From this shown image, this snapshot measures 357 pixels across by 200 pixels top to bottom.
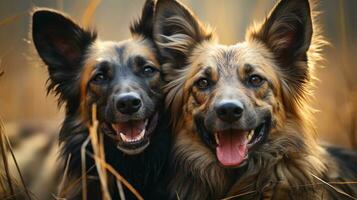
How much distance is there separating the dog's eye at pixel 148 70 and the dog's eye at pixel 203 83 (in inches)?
16.4

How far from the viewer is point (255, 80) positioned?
5.28 meters

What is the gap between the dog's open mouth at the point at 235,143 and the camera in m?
5.02

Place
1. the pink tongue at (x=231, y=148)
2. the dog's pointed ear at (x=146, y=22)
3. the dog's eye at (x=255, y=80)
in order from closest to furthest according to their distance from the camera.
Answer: the pink tongue at (x=231, y=148) → the dog's eye at (x=255, y=80) → the dog's pointed ear at (x=146, y=22)

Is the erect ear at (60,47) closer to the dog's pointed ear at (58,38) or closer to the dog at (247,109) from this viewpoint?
the dog's pointed ear at (58,38)

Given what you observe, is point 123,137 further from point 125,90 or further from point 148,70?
point 148,70

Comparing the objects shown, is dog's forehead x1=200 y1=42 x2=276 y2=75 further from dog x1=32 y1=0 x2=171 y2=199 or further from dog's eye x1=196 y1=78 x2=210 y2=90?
dog x1=32 y1=0 x2=171 y2=199

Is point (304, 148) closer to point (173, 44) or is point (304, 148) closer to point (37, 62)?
point (173, 44)

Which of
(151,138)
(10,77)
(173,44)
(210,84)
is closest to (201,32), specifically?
(173,44)

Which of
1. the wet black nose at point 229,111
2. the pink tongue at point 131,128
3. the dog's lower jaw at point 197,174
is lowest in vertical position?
the dog's lower jaw at point 197,174

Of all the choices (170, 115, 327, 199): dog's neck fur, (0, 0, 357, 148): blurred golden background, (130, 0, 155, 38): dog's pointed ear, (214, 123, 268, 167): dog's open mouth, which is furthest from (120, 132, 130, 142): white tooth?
(0, 0, 357, 148): blurred golden background

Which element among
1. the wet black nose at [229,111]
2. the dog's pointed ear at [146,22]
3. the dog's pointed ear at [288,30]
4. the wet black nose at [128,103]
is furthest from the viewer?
the dog's pointed ear at [146,22]

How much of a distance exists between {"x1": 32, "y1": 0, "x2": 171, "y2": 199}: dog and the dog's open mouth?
0.55m

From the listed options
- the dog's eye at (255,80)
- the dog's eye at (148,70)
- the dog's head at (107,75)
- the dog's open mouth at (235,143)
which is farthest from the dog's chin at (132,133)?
the dog's eye at (255,80)

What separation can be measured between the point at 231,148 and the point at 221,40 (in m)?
2.98
